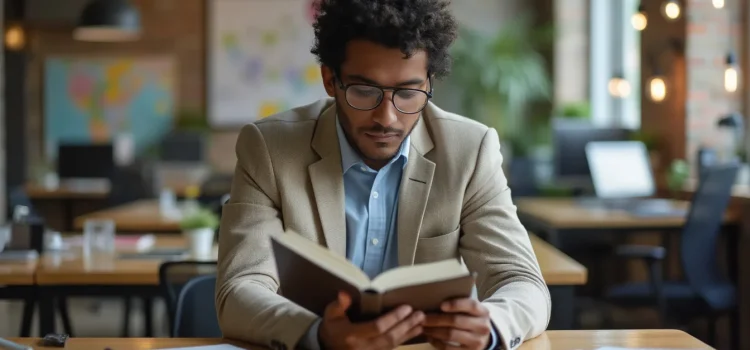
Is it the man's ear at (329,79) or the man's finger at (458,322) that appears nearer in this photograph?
the man's finger at (458,322)

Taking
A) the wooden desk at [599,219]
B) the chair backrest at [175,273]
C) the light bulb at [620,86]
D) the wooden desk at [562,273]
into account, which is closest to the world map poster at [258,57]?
the light bulb at [620,86]

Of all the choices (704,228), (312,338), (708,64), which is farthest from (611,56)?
(312,338)

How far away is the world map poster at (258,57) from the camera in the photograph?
992 centimetres

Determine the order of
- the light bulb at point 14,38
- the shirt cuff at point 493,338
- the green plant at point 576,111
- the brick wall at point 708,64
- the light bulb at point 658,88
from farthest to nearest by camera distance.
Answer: the light bulb at point 14,38
the green plant at point 576,111
the light bulb at point 658,88
the brick wall at point 708,64
the shirt cuff at point 493,338

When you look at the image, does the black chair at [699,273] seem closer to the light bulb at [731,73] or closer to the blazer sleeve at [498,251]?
the light bulb at [731,73]

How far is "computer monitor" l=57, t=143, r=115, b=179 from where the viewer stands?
871cm

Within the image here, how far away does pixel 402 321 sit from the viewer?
155 centimetres

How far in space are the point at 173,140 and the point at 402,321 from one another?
24.8 feet

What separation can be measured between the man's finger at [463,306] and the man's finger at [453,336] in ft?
0.14

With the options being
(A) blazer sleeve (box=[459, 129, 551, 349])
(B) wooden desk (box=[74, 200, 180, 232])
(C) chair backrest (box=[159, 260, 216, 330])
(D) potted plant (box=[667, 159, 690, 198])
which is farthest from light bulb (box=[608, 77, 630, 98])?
(A) blazer sleeve (box=[459, 129, 551, 349])

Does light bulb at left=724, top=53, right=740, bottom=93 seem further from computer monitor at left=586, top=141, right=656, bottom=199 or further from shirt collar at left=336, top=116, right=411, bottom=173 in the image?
shirt collar at left=336, top=116, right=411, bottom=173

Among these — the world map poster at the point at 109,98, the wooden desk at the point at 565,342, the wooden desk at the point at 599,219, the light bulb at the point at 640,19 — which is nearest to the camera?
the wooden desk at the point at 565,342

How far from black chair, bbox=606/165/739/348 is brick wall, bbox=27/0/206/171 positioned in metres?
6.43

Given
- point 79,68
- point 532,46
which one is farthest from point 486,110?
point 79,68
